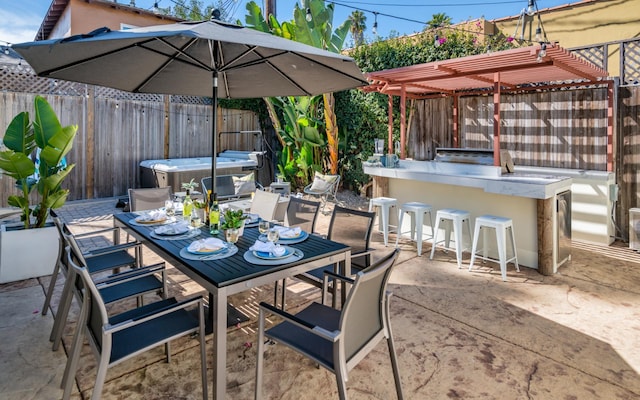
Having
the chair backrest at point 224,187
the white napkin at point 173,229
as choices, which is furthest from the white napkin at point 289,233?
the chair backrest at point 224,187

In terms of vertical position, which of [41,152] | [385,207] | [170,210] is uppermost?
[41,152]

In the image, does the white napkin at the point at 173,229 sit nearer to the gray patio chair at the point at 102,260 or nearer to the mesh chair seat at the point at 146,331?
the gray patio chair at the point at 102,260

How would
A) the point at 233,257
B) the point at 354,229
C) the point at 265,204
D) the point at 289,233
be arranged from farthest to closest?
the point at 265,204, the point at 354,229, the point at 289,233, the point at 233,257

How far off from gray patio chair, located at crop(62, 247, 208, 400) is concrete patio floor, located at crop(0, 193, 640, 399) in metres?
0.39

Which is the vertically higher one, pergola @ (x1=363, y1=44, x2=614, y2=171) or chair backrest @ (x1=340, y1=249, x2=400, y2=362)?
pergola @ (x1=363, y1=44, x2=614, y2=171)

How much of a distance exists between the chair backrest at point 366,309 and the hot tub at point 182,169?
6467mm

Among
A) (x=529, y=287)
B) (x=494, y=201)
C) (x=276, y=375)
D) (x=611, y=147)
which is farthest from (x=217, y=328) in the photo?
(x=611, y=147)

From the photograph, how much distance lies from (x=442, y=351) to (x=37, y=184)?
4.18m

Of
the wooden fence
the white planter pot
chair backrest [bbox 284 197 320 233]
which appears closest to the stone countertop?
chair backrest [bbox 284 197 320 233]

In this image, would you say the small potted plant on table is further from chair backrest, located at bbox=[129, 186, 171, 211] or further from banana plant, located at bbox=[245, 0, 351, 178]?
banana plant, located at bbox=[245, 0, 351, 178]

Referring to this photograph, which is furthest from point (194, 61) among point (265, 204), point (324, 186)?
point (324, 186)

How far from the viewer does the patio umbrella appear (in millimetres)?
2377

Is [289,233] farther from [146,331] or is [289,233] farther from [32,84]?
A: [32,84]

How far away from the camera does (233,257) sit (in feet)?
7.78
